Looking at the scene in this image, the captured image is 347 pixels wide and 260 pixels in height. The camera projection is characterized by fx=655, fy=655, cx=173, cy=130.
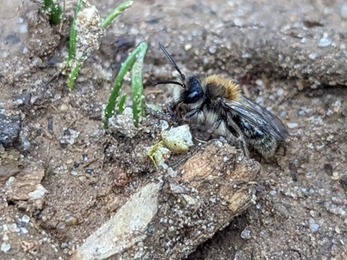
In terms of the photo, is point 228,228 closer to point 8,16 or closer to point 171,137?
point 171,137

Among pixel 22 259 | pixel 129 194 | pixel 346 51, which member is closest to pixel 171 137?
pixel 129 194

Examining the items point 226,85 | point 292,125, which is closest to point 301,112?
point 292,125

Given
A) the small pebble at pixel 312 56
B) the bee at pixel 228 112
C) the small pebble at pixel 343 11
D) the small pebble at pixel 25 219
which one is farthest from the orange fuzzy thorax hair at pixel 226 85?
the small pebble at pixel 25 219

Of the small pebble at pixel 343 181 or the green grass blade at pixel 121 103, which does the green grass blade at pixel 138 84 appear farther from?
the small pebble at pixel 343 181

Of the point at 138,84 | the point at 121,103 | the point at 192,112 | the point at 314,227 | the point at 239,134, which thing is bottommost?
the point at 314,227

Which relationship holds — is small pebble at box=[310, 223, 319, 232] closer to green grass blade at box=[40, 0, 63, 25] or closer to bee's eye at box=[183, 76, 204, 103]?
bee's eye at box=[183, 76, 204, 103]

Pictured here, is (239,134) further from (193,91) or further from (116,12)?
(116,12)
